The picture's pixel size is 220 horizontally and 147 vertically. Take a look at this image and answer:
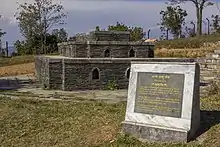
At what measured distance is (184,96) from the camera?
698 cm

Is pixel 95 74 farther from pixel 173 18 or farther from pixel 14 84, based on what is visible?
pixel 173 18

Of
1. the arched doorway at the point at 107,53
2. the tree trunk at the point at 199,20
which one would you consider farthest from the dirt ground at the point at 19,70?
the tree trunk at the point at 199,20

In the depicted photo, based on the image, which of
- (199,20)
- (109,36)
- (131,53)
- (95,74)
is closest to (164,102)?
(95,74)

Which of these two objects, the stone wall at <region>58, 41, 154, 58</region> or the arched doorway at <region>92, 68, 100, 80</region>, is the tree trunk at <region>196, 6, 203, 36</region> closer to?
the stone wall at <region>58, 41, 154, 58</region>

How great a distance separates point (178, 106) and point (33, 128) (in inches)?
122

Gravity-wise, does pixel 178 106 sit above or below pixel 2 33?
below

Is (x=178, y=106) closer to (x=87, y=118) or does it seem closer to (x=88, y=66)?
(x=87, y=118)

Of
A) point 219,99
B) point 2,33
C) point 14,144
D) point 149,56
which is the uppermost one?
point 2,33

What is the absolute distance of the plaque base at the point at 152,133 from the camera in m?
6.84

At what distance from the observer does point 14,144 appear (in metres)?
7.73

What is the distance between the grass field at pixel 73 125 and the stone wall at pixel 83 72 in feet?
15.8

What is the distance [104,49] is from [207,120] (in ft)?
31.8

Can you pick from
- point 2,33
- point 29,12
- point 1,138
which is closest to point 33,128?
point 1,138

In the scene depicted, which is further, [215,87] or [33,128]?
[215,87]
